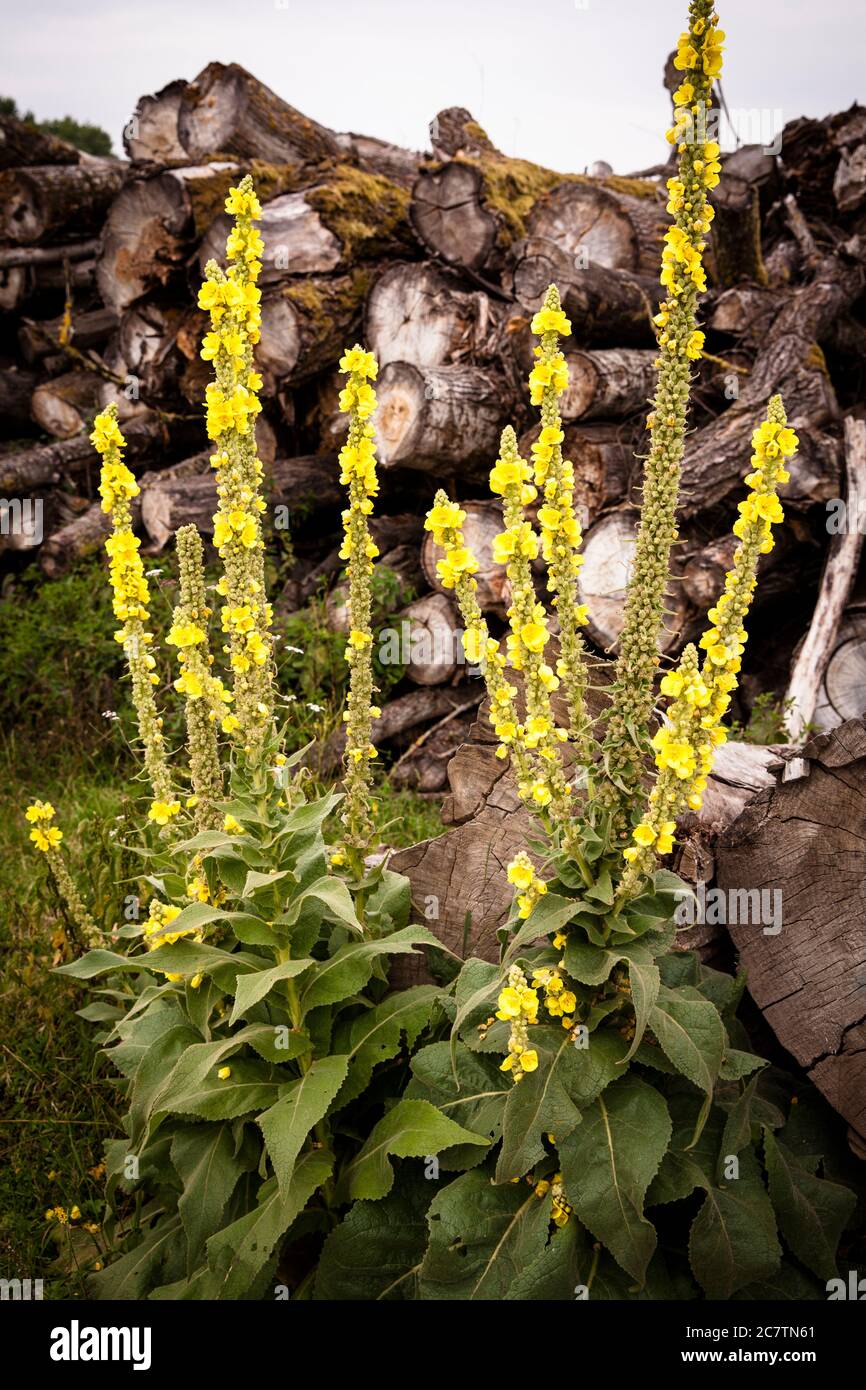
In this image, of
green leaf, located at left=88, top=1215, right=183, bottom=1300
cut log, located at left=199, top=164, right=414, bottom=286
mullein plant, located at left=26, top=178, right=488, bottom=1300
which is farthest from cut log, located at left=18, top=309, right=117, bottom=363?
green leaf, located at left=88, top=1215, right=183, bottom=1300

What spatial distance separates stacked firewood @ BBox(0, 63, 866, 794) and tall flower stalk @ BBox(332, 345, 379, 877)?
319 cm

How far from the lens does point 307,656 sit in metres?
6.89

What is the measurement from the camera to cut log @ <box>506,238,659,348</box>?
7.10 m

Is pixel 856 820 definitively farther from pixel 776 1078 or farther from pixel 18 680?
pixel 18 680

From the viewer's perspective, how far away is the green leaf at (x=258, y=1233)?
2.70 metres

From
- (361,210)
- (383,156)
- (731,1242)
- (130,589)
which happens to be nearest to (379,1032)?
(731,1242)

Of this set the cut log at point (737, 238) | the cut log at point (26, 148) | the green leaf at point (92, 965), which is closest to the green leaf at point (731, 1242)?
the green leaf at point (92, 965)

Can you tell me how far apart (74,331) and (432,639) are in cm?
549

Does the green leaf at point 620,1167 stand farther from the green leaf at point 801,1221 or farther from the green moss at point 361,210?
the green moss at point 361,210

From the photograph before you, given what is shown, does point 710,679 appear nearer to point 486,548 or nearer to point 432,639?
point 486,548

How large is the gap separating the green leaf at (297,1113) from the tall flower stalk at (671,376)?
1.00 meters

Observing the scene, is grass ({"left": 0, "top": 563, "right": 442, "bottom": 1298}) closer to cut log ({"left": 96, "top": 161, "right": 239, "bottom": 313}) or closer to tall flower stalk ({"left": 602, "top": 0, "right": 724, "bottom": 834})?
tall flower stalk ({"left": 602, "top": 0, "right": 724, "bottom": 834})

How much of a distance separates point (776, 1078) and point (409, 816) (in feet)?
9.08
